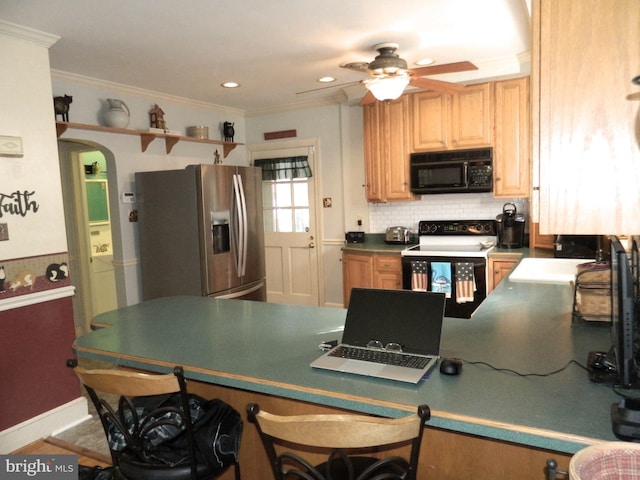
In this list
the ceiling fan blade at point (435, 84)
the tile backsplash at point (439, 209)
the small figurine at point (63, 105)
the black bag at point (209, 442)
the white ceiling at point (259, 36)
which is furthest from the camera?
the tile backsplash at point (439, 209)

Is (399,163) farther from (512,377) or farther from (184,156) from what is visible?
(512,377)

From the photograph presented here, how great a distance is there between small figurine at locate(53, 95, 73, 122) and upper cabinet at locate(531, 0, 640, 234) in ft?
11.6

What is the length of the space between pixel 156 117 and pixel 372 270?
8.16 feet

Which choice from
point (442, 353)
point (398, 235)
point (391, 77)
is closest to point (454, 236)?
point (398, 235)

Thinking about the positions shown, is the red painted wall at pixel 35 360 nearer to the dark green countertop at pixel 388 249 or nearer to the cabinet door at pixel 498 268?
the dark green countertop at pixel 388 249

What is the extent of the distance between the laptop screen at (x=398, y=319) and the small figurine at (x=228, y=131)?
4045 mm

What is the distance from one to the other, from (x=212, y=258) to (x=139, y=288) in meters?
0.88

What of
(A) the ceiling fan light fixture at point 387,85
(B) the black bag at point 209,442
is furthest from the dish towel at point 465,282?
(B) the black bag at point 209,442

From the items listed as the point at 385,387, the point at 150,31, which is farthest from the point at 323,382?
the point at 150,31

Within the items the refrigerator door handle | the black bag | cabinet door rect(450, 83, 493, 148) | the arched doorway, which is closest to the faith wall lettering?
the refrigerator door handle

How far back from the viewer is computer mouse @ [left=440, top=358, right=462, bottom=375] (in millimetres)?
1393

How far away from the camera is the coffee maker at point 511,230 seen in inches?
169

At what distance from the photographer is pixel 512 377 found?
1.37 meters

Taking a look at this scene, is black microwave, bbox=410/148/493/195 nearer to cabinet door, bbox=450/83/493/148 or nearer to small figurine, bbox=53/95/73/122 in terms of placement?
cabinet door, bbox=450/83/493/148
